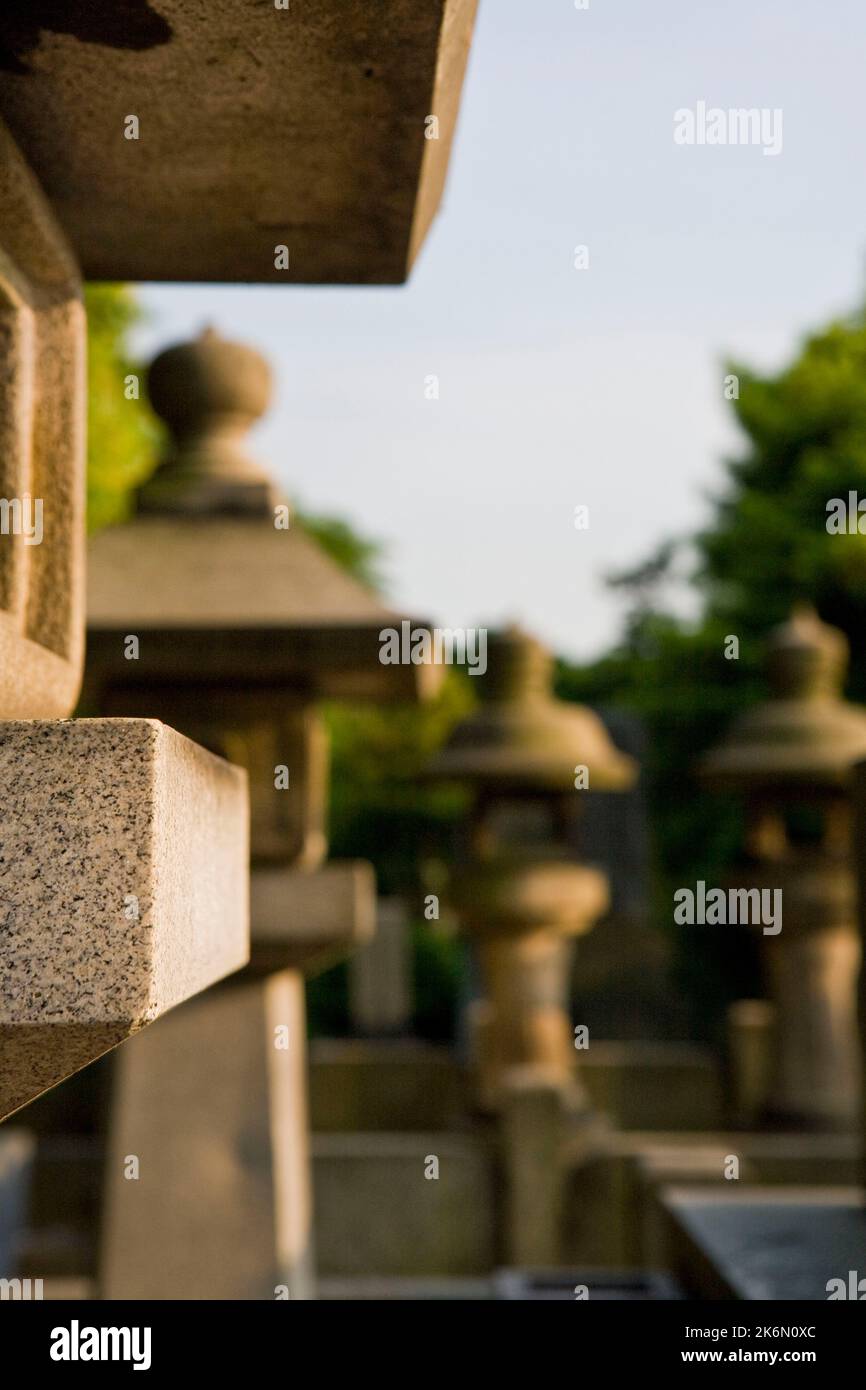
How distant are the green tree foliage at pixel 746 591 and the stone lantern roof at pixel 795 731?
602 centimetres

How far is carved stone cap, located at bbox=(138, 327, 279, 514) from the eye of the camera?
16.5 feet

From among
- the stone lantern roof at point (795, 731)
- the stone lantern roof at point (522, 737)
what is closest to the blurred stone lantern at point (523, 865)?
the stone lantern roof at point (522, 737)

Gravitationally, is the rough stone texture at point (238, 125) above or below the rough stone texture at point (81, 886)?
above

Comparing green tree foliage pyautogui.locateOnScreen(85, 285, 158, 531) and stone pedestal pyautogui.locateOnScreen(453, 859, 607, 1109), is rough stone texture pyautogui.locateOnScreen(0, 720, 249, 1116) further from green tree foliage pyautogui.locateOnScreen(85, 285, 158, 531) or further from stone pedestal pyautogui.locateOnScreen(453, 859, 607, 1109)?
green tree foliage pyautogui.locateOnScreen(85, 285, 158, 531)

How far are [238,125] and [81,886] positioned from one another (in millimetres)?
995

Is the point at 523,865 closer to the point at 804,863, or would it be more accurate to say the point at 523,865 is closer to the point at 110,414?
the point at 804,863

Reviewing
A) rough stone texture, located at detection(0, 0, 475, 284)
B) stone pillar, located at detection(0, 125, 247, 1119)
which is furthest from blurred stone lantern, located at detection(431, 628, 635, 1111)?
stone pillar, located at detection(0, 125, 247, 1119)

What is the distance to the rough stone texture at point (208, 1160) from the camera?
4.63 metres

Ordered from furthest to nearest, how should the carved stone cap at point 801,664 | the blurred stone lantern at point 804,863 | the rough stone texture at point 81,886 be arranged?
the carved stone cap at point 801,664, the blurred stone lantern at point 804,863, the rough stone texture at point 81,886

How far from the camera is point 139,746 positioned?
1297mm

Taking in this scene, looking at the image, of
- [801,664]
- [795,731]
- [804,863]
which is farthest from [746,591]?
[795,731]

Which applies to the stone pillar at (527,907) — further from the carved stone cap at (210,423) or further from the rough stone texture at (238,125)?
the rough stone texture at (238,125)

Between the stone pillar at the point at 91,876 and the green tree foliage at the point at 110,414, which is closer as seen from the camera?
the stone pillar at the point at 91,876

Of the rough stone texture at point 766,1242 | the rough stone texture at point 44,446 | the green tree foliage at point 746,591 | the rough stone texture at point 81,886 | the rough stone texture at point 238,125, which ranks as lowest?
the rough stone texture at point 766,1242
